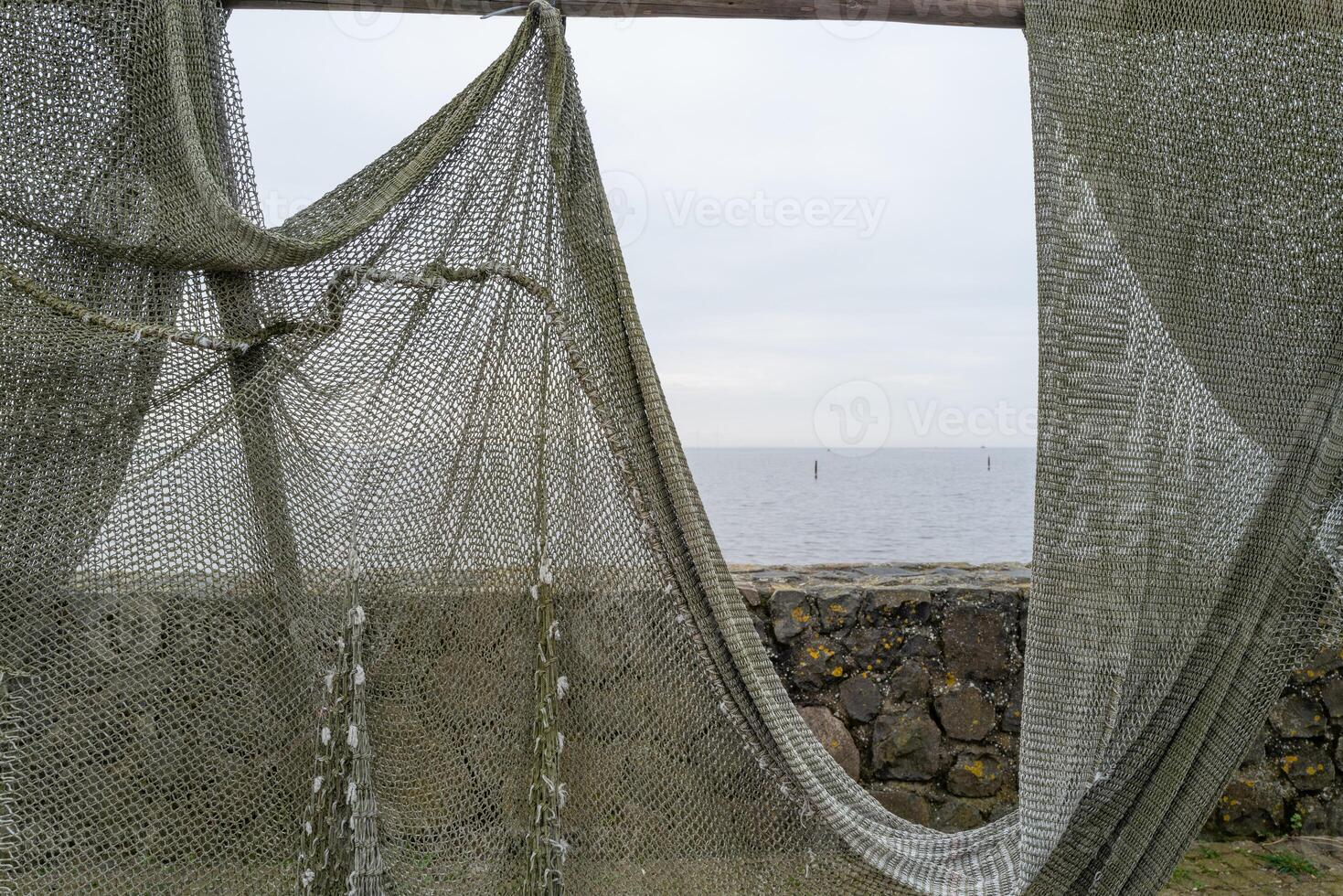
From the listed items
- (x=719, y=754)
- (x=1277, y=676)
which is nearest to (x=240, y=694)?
(x=719, y=754)

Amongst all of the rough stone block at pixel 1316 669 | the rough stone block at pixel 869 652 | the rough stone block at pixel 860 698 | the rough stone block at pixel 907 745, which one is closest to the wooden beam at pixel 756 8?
the rough stone block at pixel 869 652

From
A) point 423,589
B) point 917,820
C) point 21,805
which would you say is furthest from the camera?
point 917,820

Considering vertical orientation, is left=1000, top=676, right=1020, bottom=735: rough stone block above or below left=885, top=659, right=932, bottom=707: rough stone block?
below

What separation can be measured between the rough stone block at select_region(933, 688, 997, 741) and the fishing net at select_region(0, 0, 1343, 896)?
3.98ft

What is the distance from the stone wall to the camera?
327cm

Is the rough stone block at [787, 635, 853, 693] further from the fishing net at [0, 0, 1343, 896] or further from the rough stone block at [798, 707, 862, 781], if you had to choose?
the fishing net at [0, 0, 1343, 896]

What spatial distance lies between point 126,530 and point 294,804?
0.64 meters

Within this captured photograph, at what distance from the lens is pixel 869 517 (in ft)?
107

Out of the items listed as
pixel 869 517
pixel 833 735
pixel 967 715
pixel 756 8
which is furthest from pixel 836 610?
pixel 869 517

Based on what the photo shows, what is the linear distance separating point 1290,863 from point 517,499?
2.93 m

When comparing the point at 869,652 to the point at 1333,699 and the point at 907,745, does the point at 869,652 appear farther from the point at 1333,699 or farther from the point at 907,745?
the point at 1333,699

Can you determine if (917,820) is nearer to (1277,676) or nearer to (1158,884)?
(1158,884)

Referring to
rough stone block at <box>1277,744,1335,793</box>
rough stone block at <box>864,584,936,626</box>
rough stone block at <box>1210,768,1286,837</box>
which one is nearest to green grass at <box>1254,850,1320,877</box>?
rough stone block at <box>1210,768,1286,837</box>

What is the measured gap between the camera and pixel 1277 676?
2016 millimetres
